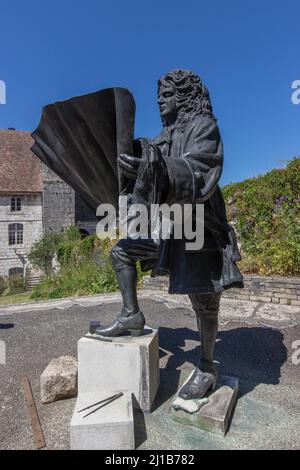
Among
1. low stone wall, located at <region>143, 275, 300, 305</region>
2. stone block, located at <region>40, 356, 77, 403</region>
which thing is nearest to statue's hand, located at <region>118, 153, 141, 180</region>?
stone block, located at <region>40, 356, 77, 403</region>

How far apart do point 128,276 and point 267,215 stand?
7.16 metres

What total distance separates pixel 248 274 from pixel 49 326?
4298 millimetres

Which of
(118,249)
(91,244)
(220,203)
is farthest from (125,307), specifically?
(91,244)

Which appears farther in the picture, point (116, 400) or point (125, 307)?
point (125, 307)

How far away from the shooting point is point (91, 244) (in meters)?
13.9

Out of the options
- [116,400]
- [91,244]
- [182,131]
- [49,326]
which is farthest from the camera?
[91,244]

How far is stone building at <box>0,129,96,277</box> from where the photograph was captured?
23891mm

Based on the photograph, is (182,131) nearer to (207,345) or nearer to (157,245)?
(157,245)

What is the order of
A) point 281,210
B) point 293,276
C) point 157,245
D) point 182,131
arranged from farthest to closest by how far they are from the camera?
point 281,210 < point 293,276 < point 157,245 < point 182,131

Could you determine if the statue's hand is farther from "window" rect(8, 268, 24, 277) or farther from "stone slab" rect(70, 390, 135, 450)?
"window" rect(8, 268, 24, 277)

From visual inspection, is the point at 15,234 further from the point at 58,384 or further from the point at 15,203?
the point at 58,384

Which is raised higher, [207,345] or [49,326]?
[207,345]

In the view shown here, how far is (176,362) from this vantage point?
3.41m

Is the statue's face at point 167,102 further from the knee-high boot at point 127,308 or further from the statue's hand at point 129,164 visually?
the knee-high boot at point 127,308
